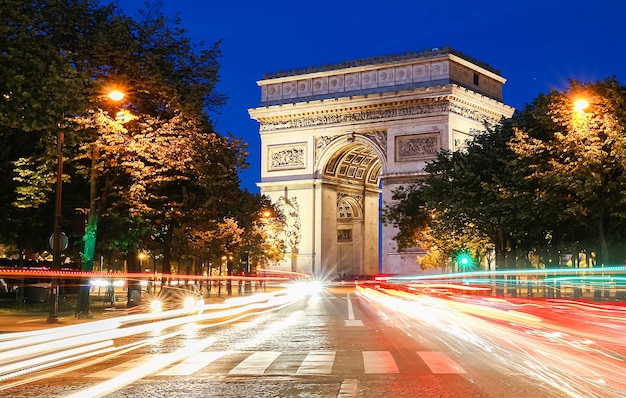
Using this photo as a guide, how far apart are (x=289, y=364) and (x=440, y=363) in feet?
7.29

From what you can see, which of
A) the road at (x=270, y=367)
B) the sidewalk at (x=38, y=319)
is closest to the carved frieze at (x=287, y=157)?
the sidewalk at (x=38, y=319)

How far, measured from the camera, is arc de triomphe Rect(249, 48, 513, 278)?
68.2 metres

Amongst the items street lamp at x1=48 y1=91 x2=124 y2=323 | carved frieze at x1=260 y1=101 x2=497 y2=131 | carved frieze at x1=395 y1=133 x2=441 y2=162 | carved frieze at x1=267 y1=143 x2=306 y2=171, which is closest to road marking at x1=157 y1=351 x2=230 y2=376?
street lamp at x1=48 y1=91 x2=124 y2=323

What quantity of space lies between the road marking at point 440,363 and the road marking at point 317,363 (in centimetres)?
144

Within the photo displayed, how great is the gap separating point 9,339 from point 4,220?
15173mm

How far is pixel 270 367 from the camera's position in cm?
1280

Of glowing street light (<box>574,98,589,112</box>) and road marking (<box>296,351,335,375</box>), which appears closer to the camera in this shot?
road marking (<box>296,351,335,375</box>)

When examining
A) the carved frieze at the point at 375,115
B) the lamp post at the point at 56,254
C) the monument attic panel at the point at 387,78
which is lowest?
the lamp post at the point at 56,254

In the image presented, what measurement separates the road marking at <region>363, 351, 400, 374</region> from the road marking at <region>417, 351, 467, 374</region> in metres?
0.52

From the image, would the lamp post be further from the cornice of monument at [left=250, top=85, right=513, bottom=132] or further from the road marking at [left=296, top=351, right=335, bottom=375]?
the cornice of monument at [left=250, top=85, right=513, bottom=132]

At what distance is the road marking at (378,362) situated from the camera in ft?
40.3

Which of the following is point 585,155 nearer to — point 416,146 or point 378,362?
point 378,362

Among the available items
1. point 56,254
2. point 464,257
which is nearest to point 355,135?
point 464,257

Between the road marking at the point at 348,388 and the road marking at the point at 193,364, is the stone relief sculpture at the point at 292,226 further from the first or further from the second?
the road marking at the point at 348,388
